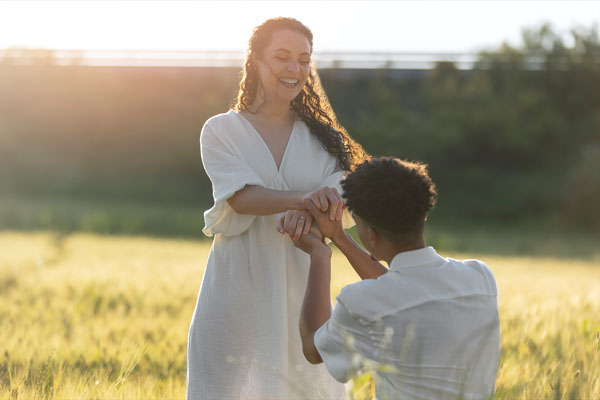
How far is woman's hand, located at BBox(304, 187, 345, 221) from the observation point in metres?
2.53

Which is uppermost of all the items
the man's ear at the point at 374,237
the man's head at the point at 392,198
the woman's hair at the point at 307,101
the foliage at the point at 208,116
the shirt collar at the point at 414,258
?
the woman's hair at the point at 307,101

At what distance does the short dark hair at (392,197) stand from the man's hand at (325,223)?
1.37 ft

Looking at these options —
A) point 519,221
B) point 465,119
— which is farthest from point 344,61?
point 519,221

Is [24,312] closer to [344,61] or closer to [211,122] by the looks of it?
[211,122]

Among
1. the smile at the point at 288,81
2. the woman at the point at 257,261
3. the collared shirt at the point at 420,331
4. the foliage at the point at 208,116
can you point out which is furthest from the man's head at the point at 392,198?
the foliage at the point at 208,116

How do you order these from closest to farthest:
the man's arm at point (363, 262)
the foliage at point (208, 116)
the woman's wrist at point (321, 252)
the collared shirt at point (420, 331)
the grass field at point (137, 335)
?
the collared shirt at point (420, 331) → the woman's wrist at point (321, 252) → the man's arm at point (363, 262) → the grass field at point (137, 335) → the foliage at point (208, 116)

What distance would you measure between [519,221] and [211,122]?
26089 millimetres

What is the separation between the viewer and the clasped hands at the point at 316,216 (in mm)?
2525

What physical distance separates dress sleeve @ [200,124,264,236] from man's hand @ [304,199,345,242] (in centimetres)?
26

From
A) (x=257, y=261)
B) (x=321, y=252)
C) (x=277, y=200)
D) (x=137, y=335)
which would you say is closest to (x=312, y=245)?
(x=321, y=252)

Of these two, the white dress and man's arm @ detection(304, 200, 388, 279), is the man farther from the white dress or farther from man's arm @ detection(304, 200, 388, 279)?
the white dress

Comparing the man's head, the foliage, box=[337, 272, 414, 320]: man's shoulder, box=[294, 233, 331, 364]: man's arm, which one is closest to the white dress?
box=[294, 233, 331, 364]: man's arm

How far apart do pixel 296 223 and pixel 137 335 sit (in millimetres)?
2558

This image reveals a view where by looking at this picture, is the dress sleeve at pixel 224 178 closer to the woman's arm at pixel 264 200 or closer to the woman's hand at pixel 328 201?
the woman's arm at pixel 264 200
